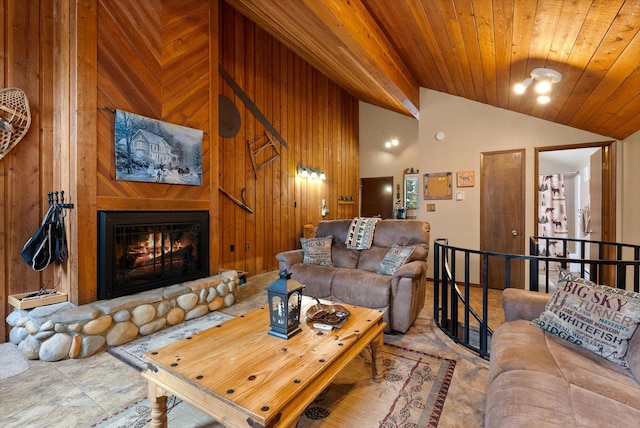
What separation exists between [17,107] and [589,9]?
411 cm

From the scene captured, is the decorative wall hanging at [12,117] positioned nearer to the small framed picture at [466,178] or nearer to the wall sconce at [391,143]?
the small framed picture at [466,178]

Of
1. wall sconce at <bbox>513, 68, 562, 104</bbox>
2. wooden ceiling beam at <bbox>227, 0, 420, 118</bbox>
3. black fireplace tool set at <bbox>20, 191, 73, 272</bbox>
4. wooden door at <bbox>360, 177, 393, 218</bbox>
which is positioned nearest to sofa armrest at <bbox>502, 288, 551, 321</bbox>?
wall sconce at <bbox>513, 68, 562, 104</bbox>

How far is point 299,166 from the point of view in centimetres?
614

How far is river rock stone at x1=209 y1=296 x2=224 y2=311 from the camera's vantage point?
3.32 metres

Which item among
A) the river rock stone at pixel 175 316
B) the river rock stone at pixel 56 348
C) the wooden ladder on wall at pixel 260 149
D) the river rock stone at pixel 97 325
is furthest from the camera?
the wooden ladder on wall at pixel 260 149

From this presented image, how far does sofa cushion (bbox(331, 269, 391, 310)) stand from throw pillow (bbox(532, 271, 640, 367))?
1.23 metres

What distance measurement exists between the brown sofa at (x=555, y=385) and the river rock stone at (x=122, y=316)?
2717 millimetres

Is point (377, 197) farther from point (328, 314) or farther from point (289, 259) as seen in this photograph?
point (328, 314)

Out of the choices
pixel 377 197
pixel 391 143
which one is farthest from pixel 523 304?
pixel 391 143

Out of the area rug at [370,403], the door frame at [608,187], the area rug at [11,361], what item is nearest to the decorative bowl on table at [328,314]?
the area rug at [370,403]

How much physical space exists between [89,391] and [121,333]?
68cm

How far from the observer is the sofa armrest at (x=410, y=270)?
8.83 ft

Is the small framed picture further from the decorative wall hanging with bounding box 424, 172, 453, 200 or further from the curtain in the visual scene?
the curtain

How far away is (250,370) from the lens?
1.32 meters
